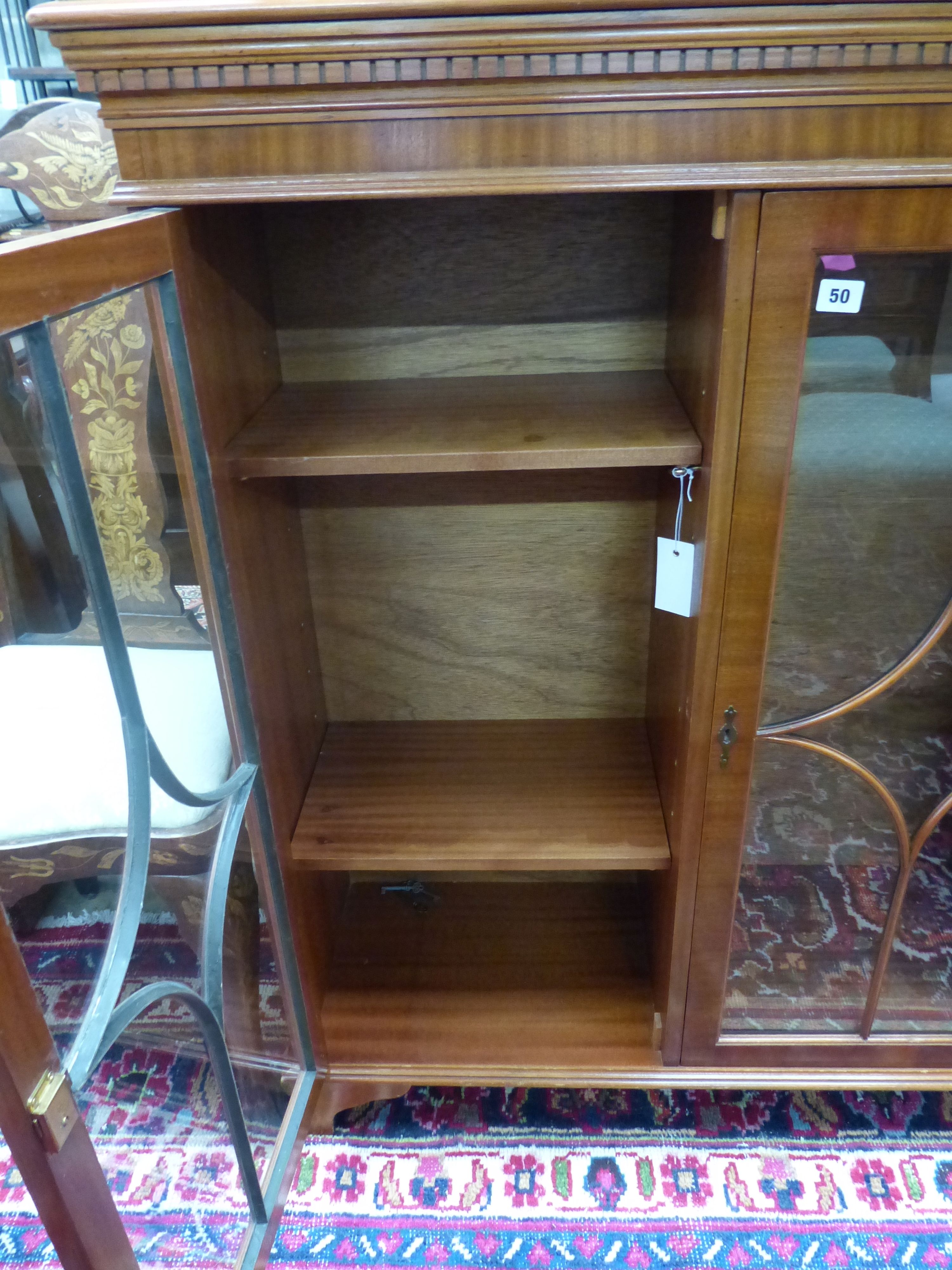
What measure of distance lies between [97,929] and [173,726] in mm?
162

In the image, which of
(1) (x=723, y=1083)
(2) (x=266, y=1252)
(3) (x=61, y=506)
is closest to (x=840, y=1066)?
(1) (x=723, y=1083)

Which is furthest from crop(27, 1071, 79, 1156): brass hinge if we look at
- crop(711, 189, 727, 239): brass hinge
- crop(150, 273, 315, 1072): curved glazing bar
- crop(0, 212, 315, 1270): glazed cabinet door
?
crop(711, 189, 727, 239): brass hinge

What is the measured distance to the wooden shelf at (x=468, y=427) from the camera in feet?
2.32

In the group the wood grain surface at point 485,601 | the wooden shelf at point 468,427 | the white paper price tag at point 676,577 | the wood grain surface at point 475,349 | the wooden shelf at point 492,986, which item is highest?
the wood grain surface at point 475,349

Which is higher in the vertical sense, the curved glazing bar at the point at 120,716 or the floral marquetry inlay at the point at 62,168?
the floral marquetry inlay at the point at 62,168

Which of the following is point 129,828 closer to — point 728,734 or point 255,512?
point 255,512

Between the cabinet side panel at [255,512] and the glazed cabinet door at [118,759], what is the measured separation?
10 mm

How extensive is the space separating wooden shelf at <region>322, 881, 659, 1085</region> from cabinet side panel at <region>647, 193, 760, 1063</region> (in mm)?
69

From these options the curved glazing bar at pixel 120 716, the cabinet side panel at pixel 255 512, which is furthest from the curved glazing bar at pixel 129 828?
the cabinet side panel at pixel 255 512

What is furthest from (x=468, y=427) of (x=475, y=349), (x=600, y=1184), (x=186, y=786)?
(x=600, y=1184)

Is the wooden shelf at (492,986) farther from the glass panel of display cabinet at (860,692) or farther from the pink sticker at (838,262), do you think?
the pink sticker at (838,262)

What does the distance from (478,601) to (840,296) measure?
1.69 ft

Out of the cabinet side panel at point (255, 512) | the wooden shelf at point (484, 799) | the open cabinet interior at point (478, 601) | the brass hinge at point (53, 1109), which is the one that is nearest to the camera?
the brass hinge at point (53, 1109)

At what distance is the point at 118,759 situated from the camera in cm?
56
